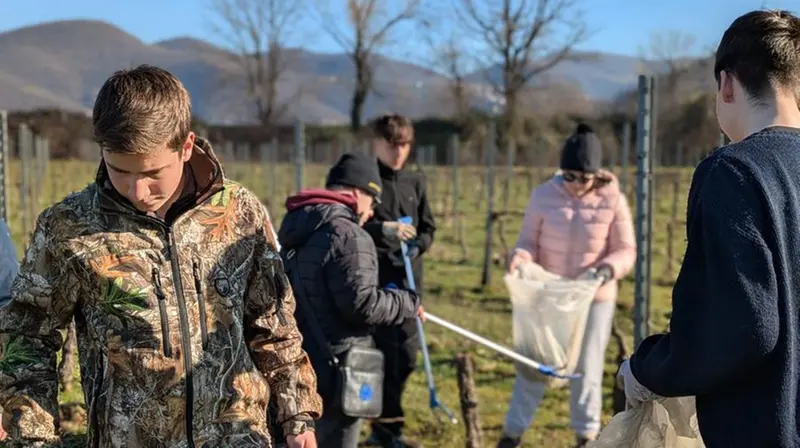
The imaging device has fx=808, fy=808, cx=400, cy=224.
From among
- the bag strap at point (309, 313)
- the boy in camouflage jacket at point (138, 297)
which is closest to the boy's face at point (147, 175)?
the boy in camouflage jacket at point (138, 297)

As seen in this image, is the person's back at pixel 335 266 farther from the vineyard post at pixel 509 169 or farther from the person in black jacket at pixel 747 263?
the vineyard post at pixel 509 169

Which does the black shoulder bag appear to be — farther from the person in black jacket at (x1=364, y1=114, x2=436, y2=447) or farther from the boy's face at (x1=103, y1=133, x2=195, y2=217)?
the person in black jacket at (x1=364, y1=114, x2=436, y2=447)

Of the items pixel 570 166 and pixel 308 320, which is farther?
pixel 570 166

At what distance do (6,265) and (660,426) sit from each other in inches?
73.1

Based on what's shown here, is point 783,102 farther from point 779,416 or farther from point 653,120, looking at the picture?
point 653,120

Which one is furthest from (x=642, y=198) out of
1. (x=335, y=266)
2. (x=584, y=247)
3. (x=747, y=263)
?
(x=747, y=263)

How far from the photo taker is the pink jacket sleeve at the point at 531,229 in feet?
14.3

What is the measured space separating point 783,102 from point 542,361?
2.62 m

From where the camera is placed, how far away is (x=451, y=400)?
5.68m

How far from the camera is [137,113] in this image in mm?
1713

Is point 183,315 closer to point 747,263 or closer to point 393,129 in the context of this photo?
point 747,263

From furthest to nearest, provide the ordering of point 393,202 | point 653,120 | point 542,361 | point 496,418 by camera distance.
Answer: point 496,418, point 393,202, point 542,361, point 653,120

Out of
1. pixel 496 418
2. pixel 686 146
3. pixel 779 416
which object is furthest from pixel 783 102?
pixel 686 146

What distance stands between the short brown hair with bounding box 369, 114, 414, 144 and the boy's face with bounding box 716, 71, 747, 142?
2.93m
